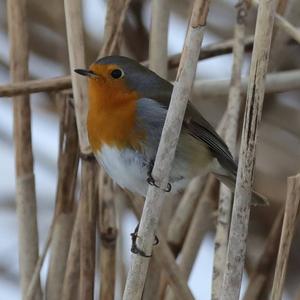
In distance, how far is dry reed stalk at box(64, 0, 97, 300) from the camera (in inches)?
64.2

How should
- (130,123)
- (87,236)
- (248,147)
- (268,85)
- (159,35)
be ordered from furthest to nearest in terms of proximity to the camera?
1. (268,85)
2. (159,35)
3. (130,123)
4. (87,236)
5. (248,147)

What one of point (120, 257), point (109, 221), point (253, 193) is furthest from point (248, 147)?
point (120, 257)

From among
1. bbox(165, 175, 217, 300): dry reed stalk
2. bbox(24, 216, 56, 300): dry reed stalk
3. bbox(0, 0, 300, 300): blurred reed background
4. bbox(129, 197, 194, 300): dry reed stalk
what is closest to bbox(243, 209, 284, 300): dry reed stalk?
bbox(0, 0, 300, 300): blurred reed background

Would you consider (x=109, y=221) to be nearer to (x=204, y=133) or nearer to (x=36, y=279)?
(x=36, y=279)

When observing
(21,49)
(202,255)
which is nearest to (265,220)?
(202,255)

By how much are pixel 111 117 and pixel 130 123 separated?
0.04m

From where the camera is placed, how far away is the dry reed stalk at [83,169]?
163 cm

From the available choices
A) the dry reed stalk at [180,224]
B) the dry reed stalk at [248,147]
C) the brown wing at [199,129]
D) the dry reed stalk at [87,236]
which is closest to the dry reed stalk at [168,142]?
the dry reed stalk at [248,147]

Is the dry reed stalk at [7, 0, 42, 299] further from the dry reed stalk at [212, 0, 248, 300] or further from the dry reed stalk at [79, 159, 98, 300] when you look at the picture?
the dry reed stalk at [212, 0, 248, 300]

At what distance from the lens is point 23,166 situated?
1815 millimetres

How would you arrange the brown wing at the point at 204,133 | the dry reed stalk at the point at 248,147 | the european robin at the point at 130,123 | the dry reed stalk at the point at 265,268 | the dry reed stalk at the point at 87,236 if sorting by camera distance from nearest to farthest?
the dry reed stalk at the point at 248,147 → the dry reed stalk at the point at 87,236 → the european robin at the point at 130,123 → the brown wing at the point at 204,133 → the dry reed stalk at the point at 265,268

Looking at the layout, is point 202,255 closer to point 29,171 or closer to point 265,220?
point 265,220

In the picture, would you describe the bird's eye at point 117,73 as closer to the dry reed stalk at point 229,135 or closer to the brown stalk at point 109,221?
the brown stalk at point 109,221

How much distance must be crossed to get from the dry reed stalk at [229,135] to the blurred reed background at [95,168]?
0.17ft
